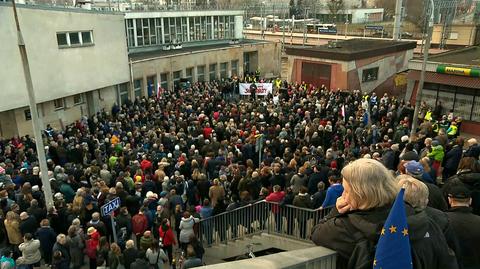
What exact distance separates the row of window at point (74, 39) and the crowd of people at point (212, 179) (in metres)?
4.46

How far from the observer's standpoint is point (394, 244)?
2279 mm

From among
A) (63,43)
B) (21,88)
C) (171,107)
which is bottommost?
(171,107)

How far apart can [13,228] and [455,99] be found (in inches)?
783

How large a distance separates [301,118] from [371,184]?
16.9 metres

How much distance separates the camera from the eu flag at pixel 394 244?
2.28 m

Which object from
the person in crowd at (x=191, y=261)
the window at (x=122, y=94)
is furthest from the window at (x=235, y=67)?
the person in crowd at (x=191, y=261)

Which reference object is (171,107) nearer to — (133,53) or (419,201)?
(133,53)

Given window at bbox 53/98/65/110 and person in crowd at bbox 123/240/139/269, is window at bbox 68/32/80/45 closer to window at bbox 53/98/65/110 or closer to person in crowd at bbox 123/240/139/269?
window at bbox 53/98/65/110

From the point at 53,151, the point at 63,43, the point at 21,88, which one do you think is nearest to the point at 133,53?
the point at 63,43

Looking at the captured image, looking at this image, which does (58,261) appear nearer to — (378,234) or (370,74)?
(378,234)

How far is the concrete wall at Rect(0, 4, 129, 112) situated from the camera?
18.0 metres

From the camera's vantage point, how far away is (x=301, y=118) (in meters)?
19.3

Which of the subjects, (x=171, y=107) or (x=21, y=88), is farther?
(x=171, y=107)

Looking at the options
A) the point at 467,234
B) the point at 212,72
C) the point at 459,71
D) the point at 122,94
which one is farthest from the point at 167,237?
the point at 212,72
